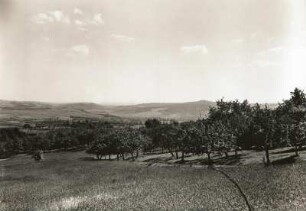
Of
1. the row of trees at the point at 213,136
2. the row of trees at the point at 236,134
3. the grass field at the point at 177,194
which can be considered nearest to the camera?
the grass field at the point at 177,194

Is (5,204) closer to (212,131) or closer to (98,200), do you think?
(98,200)

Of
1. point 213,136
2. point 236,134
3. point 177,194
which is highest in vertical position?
point 213,136

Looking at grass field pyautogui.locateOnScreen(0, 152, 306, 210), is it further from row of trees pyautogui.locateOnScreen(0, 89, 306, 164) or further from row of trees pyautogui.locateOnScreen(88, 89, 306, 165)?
row of trees pyautogui.locateOnScreen(0, 89, 306, 164)

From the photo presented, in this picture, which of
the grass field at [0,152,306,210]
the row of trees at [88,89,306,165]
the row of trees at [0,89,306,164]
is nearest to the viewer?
the grass field at [0,152,306,210]

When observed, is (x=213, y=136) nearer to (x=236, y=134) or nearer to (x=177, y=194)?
(x=236, y=134)

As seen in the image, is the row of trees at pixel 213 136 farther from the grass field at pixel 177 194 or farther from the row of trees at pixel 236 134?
the grass field at pixel 177 194

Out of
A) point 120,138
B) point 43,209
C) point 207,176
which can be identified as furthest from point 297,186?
point 120,138

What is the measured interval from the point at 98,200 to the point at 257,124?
38295mm

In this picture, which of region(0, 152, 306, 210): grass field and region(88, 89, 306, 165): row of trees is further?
region(88, 89, 306, 165): row of trees

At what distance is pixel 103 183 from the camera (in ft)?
170

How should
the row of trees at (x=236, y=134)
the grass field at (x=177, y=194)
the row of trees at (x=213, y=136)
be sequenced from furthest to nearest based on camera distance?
the row of trees at (x=213, y=136), the row of trees at (x=236, y=134), the grass field at (x=177, y=194)

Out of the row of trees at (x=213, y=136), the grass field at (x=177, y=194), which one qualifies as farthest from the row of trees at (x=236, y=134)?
the grass field at (x=177, y=194)

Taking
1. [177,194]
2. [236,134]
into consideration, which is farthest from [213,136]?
[177,194]

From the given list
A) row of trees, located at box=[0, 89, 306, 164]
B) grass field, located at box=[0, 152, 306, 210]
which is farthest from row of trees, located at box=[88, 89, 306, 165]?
grass field, located at box=[0, 152, 306, 210]
